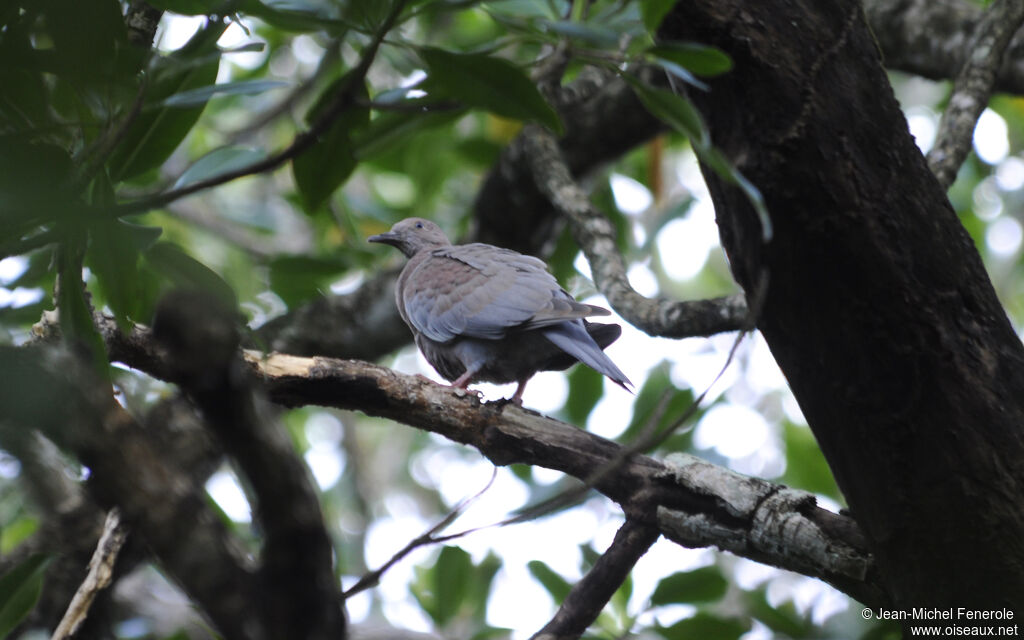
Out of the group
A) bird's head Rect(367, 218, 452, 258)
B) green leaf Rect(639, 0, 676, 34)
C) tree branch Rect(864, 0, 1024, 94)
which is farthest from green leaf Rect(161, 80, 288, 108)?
tree branch Rect(864, 0, 1024, 94)

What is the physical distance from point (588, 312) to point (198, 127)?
4916mm

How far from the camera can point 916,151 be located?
7.61 feet

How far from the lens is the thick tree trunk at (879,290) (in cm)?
Answer: 221

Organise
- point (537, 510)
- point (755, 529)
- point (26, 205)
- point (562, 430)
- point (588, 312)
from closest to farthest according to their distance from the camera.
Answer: point (26, 205), point (537, 510), point (755, 529), point (562, 430), point (588, 312)

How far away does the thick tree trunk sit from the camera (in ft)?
7.23

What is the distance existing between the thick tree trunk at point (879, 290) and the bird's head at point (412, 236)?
10.6ft

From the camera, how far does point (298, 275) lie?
190 inches

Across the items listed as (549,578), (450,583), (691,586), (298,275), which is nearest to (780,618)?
(691,586)

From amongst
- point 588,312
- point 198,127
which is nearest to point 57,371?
point 588,312

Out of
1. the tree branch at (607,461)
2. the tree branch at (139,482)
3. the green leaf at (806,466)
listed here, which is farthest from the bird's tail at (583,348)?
the tree branch at (139,482)

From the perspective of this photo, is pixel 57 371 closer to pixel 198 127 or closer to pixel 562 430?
pixel 562 430

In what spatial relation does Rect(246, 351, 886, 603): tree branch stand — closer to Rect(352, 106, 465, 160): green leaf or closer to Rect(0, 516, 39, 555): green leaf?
Rect(352, 106, 465, 160): green leaf

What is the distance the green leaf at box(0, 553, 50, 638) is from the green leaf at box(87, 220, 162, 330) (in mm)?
1047

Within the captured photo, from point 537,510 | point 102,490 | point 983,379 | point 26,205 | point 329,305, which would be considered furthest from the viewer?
point 329,305
